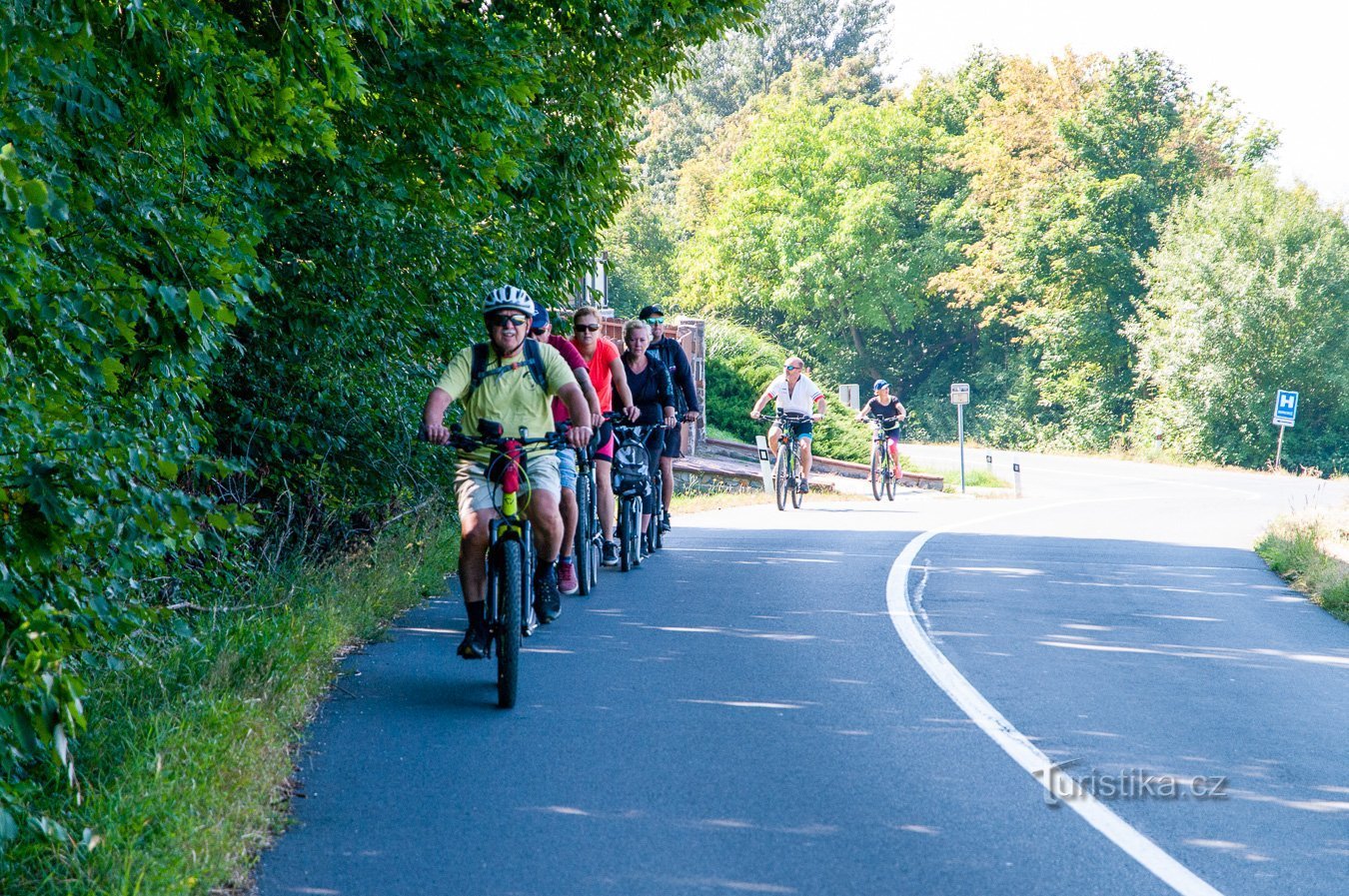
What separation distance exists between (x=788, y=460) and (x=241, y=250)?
17.0m

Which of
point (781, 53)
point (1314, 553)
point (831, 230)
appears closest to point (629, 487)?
point (1314, 553)

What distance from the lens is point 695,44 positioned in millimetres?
15031

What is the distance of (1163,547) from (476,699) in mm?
12271

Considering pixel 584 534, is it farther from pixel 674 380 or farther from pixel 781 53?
pixel 781 53

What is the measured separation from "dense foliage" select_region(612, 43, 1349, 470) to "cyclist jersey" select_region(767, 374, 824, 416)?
107ft

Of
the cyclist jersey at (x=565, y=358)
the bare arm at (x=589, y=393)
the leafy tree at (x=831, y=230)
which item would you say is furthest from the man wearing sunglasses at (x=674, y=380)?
the leafy tree at (x=831, y=230)

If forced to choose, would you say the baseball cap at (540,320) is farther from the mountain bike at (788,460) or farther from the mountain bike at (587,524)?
the mountain bike at (788,460)

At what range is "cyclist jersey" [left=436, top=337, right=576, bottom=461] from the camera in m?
8.19

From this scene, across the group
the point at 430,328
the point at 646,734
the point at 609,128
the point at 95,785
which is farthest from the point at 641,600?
the point at 95,785

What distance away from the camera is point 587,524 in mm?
11773

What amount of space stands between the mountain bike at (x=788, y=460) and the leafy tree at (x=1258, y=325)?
31.9 metres

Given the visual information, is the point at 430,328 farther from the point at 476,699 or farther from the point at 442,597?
the point at 476,699

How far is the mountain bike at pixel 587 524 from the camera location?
11.5 m

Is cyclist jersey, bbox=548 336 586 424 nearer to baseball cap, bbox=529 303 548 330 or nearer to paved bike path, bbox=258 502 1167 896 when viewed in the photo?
baseball cap, bbox=529 303 548 330
